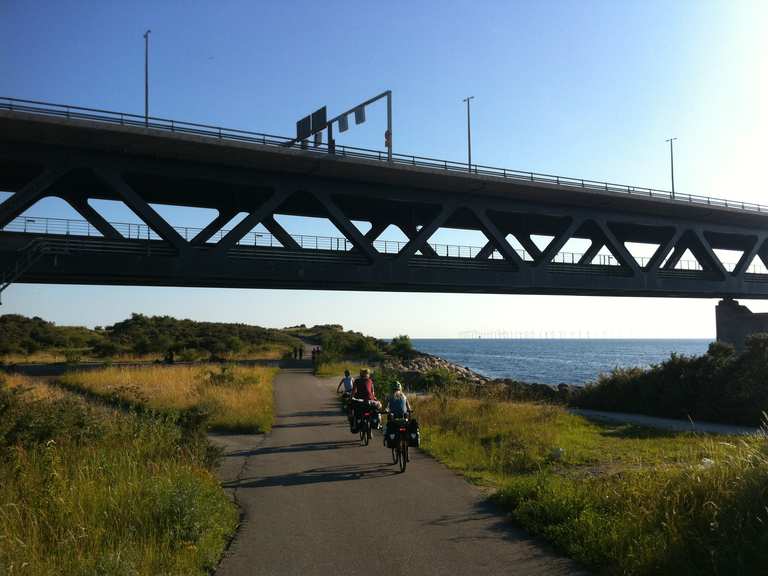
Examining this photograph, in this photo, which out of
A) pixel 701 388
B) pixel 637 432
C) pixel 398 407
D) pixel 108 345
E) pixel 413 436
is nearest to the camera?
pixel 413 436

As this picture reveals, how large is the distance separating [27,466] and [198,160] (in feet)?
93.4

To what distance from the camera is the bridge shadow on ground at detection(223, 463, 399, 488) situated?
10883mm

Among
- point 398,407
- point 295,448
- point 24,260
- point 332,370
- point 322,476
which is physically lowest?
point 332,370

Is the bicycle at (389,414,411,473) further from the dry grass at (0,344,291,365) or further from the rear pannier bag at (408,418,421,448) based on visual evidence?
the dry grass at (0,344,291,365)

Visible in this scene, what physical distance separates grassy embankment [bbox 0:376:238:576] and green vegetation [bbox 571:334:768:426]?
54.1 ft

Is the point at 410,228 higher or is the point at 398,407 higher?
the point at 410,228

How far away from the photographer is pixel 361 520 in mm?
8414

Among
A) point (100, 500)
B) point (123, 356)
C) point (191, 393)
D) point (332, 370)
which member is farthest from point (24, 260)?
point (123, 356)

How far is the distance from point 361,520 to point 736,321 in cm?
6410

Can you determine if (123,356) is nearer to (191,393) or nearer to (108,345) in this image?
(108,345)

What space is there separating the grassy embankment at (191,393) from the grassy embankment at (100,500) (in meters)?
2.71

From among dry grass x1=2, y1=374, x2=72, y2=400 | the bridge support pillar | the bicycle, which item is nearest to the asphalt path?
the bicycle

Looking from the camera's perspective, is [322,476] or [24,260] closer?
[322,476]

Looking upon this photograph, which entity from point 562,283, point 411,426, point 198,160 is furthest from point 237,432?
point 562,283
